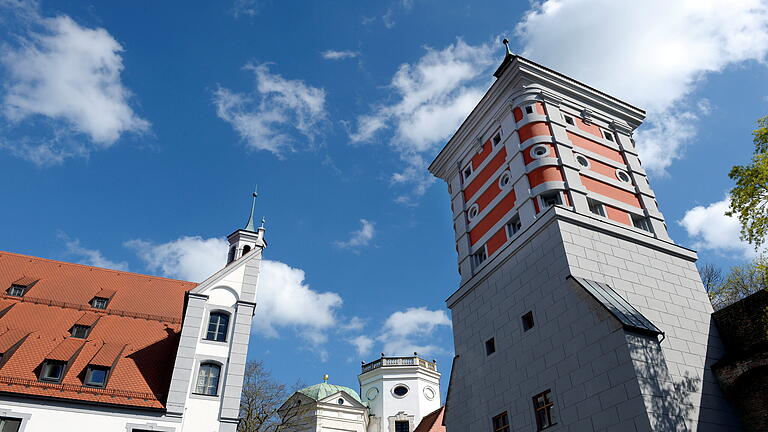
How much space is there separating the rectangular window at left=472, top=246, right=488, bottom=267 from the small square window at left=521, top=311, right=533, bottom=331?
540 centimetres

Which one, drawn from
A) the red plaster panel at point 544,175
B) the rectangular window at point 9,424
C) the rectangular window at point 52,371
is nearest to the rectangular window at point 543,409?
the red plaster panel at point 544,175

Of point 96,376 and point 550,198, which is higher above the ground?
point 550,198

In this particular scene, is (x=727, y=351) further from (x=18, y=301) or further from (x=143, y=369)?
(x=18, y=301)

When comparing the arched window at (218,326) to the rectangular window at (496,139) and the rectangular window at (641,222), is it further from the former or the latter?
the rectangular window at (641,222)

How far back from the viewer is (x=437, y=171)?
3500cm

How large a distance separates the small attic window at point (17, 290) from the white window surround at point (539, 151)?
26.7m

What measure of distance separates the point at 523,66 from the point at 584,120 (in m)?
4.72

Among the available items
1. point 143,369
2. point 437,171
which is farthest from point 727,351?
point 143,369

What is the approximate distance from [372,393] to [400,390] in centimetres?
305

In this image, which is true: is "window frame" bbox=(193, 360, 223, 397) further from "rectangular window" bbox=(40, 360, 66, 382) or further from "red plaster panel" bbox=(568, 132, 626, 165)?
"red plaster panel" bbox=(568, 132, 626, 165)

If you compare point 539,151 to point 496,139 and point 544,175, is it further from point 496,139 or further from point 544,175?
point 496,139

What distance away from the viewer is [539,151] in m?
26.2

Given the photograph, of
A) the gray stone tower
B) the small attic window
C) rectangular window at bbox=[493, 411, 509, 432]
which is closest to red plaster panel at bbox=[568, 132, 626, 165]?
the gray stone tower

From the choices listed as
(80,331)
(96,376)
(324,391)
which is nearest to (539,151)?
(96,376)
